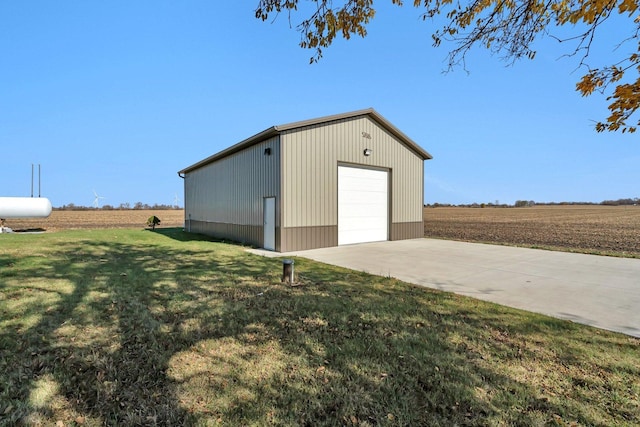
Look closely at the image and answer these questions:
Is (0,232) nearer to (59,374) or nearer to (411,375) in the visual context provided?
(59,374)

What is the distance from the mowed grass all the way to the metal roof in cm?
683

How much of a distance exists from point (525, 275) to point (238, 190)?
11.0 meters

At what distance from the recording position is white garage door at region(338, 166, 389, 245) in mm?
12656

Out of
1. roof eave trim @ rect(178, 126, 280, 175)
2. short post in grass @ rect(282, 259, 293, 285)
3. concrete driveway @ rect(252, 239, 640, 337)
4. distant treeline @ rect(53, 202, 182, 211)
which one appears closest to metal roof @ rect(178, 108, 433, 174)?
roof eave trim @ rect(178, 126, 280, 175)

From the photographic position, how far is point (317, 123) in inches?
454

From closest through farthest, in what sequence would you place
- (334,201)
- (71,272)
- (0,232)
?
(71,272) → (334,201) → (0,232)

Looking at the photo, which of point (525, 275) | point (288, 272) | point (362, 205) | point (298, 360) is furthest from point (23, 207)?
point (525, 275)

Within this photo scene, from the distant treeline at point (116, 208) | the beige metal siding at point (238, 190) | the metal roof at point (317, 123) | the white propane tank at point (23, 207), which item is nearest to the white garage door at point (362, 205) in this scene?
the metal roof at point (317, 123)

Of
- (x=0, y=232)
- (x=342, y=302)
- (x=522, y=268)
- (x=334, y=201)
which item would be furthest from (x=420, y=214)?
(x=0, y=232)

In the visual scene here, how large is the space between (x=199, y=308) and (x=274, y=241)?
22.1ft

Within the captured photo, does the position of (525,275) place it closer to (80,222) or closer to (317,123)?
(317,123)

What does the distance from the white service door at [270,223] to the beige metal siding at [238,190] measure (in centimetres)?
25

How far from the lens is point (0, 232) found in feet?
56.1

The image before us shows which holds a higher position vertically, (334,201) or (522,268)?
(334,201)
